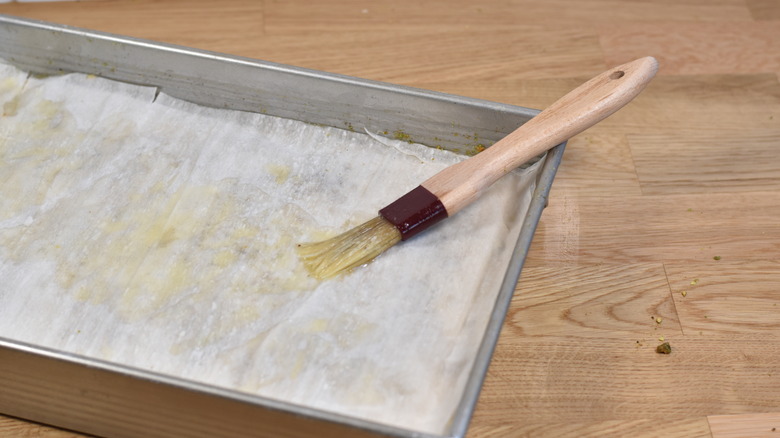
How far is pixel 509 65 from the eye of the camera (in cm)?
121

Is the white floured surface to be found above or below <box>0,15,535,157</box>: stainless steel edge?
below

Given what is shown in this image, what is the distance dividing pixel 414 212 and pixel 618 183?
33cm

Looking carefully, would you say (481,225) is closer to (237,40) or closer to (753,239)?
(753,239)

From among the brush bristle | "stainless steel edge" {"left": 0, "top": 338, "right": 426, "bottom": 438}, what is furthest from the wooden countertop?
the brush bristle

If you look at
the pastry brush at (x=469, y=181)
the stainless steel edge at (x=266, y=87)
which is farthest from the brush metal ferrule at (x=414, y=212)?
the stainless steel edge at (x=266, y=87)

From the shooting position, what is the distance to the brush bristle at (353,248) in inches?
34.1

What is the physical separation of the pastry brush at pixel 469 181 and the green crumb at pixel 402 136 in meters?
0.11

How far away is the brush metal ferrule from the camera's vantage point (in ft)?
2.83

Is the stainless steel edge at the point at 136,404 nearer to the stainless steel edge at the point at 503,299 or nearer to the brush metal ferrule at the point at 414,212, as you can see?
the stainless steel edge at the point at 503,299

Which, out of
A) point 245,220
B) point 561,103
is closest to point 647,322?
point 561,103

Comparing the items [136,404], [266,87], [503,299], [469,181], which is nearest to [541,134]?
[469,181]

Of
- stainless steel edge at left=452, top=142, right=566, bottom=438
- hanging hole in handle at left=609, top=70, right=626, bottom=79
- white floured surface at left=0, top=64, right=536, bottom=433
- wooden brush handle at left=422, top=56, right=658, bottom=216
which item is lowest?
white floured surface at left=0, top=64, right=536, bottom=433

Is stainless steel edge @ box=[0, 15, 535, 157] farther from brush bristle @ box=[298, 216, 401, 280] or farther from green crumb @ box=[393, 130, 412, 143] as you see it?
brush bristle @ box=[298, 216, 401, 280]

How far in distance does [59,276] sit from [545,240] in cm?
52
